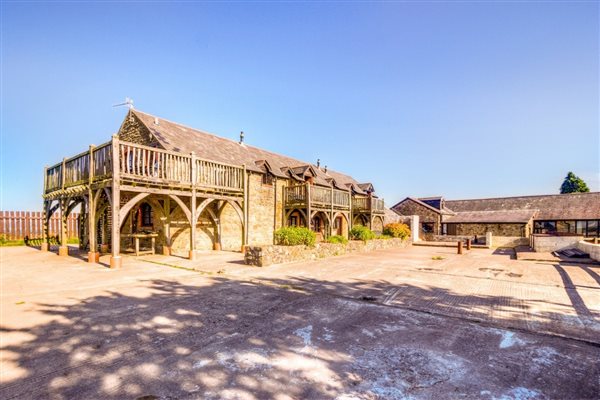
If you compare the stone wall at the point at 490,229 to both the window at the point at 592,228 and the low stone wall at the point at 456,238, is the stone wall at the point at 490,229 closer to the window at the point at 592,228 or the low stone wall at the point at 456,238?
the low stone wall at the point at 456,238

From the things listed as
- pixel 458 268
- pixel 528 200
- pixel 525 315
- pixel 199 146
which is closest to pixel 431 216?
pixel 528 200

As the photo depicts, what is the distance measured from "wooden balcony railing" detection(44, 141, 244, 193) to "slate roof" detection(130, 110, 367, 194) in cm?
128

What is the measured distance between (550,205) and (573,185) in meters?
27.2

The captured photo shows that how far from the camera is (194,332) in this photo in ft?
15.7

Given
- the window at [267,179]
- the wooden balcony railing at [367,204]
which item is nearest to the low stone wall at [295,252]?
the window at [267,179]

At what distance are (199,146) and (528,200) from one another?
126ft

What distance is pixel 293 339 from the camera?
15.0 ft

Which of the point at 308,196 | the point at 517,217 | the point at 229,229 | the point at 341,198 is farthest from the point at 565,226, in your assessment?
the point at 229,229

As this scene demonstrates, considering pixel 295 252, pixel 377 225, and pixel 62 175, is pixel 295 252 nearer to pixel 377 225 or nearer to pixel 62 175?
pixel 62 175

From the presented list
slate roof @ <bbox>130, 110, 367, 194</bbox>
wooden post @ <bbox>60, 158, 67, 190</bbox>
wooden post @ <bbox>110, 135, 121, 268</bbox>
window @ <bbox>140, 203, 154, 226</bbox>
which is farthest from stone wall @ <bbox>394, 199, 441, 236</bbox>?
wooden post @ <bbox>60, 158, 67, 190</bbox>

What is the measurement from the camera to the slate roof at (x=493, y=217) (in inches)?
1186

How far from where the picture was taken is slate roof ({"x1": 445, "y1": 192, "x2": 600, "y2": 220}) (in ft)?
98.5

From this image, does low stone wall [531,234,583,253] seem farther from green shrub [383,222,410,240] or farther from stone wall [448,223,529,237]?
stone wall [448,223,529,237]

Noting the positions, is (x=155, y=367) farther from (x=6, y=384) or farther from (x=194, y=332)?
(x=6, y=384)
